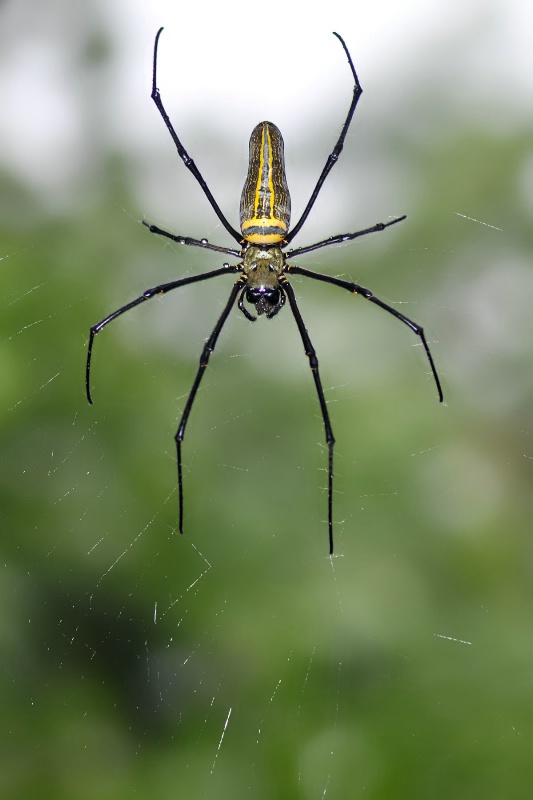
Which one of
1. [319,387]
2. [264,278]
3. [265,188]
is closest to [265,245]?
[264,278]

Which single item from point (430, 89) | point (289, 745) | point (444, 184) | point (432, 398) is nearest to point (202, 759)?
point (289, 745)

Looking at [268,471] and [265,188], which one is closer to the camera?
[265,188]

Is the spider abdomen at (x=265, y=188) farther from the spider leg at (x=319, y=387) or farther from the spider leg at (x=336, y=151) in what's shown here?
the spider leg at (x=319, y=387)

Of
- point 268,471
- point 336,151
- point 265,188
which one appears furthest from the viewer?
point 268,471

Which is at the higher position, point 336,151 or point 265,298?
point 336,151

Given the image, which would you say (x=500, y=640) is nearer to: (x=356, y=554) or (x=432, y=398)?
(x=356, y=554)

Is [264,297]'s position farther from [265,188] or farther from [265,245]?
[265,188]
